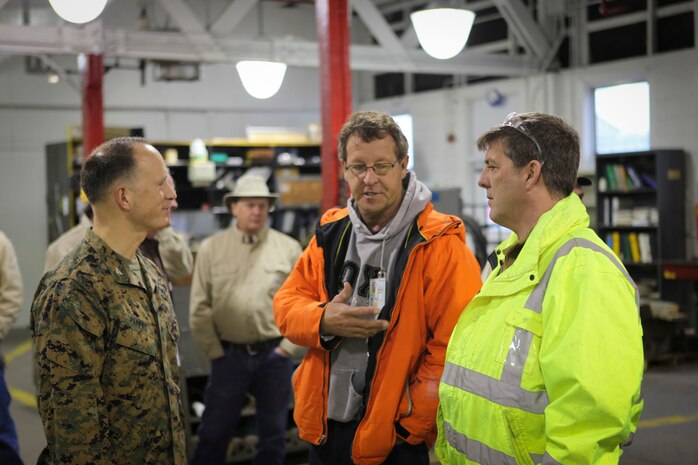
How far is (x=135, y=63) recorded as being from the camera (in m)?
14.6

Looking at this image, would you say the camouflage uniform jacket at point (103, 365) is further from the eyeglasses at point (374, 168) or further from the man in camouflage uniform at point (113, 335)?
the eyeglasses at point (374, 168)

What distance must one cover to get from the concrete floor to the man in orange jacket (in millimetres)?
3575

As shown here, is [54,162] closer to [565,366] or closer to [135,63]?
[135,63]

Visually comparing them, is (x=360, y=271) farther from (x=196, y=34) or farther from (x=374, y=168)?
(x=196, y=34)

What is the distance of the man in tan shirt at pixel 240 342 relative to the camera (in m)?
4.53

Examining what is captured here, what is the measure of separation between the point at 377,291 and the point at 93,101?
865cm

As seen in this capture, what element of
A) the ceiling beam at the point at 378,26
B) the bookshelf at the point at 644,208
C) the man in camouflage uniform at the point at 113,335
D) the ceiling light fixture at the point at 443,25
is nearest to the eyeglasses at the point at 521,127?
the man in camouflage uniform at the point at 113,335

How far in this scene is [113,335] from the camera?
226 centimetres

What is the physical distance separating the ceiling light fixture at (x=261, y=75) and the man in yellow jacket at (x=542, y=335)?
5774 mm

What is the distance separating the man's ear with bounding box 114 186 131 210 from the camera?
2389mm

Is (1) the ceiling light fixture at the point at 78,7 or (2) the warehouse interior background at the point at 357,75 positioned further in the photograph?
(2) the warehouse interior background at the point at 357,75

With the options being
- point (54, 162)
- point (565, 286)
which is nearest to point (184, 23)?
point (54, 162)

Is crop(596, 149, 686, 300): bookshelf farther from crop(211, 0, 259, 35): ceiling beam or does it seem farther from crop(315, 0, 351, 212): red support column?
crop(315, 0, 351, 212): red support column

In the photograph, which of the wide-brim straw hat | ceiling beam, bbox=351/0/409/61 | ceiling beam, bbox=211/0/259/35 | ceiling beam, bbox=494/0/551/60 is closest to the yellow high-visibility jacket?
the wide-brim straw hat
